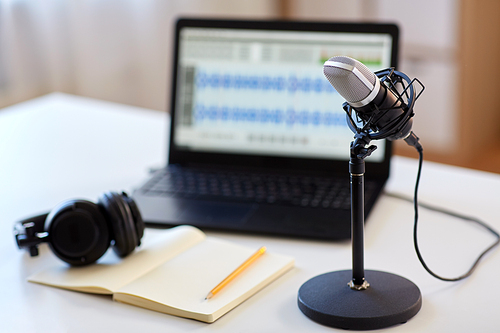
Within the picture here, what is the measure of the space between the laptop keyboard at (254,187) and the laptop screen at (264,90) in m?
0.06

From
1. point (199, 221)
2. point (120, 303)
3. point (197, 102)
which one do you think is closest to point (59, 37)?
point (197, 102)

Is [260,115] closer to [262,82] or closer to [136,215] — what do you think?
[262,82]

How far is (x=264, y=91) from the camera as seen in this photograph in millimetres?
1022

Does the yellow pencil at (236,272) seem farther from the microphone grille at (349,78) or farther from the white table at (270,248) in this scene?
the microphone grille at (349,78)

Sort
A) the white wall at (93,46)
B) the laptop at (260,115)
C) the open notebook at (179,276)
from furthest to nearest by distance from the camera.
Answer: the white wall at (93,46) → the laptop at (260,115) → the open notebook at (179,276)

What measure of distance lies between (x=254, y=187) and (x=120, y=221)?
11.4 inches

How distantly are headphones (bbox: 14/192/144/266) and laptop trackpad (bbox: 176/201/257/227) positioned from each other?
140mm

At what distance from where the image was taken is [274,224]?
793 mm

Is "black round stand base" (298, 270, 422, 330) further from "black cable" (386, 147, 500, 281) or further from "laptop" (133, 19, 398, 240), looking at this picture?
"laptop" (133, 19, 398, 240)

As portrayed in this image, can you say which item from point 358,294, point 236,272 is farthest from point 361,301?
point 236,272

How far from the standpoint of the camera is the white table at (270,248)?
1.88 feet

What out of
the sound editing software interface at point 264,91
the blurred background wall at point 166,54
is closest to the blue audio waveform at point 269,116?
the sound editing software interface at point 264,91

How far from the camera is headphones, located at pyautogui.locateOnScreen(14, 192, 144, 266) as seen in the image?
0.68 meters

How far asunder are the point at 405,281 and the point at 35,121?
1163 mm
